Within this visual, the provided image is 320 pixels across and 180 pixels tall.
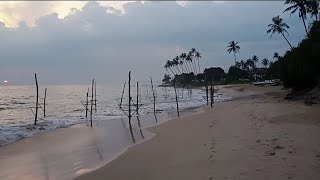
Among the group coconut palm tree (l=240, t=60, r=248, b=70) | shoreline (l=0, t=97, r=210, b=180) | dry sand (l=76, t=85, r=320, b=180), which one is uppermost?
coconut palm tree (l=240, t=60, r=248, b=70)

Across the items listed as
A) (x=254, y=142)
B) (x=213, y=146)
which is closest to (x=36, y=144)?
(x=213, y=146)

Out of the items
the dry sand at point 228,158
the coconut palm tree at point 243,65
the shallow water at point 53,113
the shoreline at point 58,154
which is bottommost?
the shallow water at point 53,113

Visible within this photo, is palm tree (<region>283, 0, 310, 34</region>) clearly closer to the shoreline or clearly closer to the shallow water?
the shallow water

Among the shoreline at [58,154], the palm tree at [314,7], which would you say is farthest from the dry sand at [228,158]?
the palm tree at [314,7]

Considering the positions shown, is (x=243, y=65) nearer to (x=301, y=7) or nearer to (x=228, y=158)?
(x=301, y=7)

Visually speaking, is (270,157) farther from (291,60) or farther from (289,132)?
(291,60)

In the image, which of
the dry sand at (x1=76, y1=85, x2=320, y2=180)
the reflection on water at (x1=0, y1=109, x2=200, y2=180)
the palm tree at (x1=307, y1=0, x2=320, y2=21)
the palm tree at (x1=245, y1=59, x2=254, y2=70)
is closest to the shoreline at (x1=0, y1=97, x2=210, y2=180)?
the reflection on water at (x1=0, y1=109, x2=200, y2=180)

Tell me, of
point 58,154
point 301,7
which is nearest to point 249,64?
point 301,7

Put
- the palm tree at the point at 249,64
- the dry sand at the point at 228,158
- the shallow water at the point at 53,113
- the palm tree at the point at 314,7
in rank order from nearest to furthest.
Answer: the dry sand at the point at 228,158
the shallow water at the point at 53,113
the palm tree at the point at 314,7
the palm tree at the point at 249,64

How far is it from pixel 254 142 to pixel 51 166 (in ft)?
Result: 22.1

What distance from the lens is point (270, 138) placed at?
11969 mm

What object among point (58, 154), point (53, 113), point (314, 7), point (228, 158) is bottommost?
point (53, 113)

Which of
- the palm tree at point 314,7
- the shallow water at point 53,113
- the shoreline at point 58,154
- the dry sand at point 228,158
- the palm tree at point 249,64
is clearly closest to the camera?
the dry sand at point 228,158

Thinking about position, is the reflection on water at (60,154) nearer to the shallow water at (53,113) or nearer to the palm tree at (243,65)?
the shallow water at (53,113)
